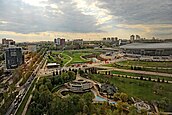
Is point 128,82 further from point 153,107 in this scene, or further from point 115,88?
point 153,107

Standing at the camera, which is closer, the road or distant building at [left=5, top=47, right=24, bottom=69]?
the road

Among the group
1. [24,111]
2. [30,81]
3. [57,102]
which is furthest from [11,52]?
[57,102]

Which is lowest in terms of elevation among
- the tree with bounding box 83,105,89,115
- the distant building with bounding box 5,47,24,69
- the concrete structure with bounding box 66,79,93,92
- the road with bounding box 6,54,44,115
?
the road with bounding box 6,54,44,115

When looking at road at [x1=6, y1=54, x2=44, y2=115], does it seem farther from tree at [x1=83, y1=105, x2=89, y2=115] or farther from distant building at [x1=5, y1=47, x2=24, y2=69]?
distant building at [x1=5, y1=47, x2=24, y2=69]

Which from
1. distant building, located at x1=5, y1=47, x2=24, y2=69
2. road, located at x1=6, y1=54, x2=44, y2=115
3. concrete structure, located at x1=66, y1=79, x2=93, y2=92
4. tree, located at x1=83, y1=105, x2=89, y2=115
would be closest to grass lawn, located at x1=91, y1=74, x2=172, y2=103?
concrete structure, located at x1=66, y1=79, x2=93, y2=92

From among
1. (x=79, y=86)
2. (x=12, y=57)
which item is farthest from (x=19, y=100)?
(x=12, y=57)

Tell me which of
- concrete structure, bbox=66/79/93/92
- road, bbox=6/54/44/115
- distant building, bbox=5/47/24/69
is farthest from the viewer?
distant building, bbox=5/47/24/69

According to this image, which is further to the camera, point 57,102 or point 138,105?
point 138,105

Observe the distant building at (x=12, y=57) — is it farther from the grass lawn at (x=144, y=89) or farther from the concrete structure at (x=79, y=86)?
the grass lawn at (x=144, y=89)
